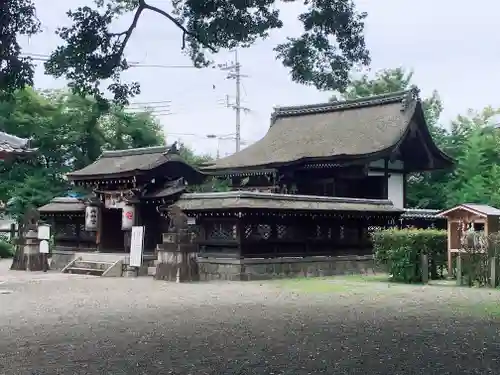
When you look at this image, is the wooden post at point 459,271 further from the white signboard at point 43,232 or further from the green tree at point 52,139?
the green tree at point 52,139

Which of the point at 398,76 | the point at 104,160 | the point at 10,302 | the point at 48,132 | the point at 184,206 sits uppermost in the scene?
the point at 398,76

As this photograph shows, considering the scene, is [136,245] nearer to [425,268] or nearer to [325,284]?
[325,284]

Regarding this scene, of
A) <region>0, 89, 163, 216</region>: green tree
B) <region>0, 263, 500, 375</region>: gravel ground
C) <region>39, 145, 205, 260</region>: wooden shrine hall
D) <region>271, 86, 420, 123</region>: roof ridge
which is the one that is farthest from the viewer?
<region>0, 89, 163, 216</region>: green tree

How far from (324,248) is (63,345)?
16023 mm

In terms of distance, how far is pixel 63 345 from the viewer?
9.05m

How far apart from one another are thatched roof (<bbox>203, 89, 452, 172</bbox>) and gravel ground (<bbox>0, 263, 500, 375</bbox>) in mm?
10759

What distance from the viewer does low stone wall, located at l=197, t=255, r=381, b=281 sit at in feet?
69.8

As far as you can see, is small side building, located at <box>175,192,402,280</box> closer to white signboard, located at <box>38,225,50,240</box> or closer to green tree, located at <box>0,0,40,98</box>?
white signboard, located at <box>38,225,50,240</box>

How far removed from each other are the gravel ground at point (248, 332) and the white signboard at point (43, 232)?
7.87m

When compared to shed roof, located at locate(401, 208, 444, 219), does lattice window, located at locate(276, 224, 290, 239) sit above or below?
below

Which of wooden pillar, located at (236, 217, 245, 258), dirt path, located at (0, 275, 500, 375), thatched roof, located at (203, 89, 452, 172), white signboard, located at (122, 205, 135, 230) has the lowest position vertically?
dirt path, located at (0, 275, 500, 375)

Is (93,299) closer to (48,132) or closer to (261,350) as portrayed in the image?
(261,350)

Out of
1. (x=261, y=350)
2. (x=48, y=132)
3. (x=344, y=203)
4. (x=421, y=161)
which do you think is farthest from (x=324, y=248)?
(x=48, y=132)

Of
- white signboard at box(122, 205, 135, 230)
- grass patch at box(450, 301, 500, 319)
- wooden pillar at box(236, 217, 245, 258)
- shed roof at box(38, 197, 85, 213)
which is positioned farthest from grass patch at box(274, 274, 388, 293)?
shed roof at box(38, 197, 85, 213)
